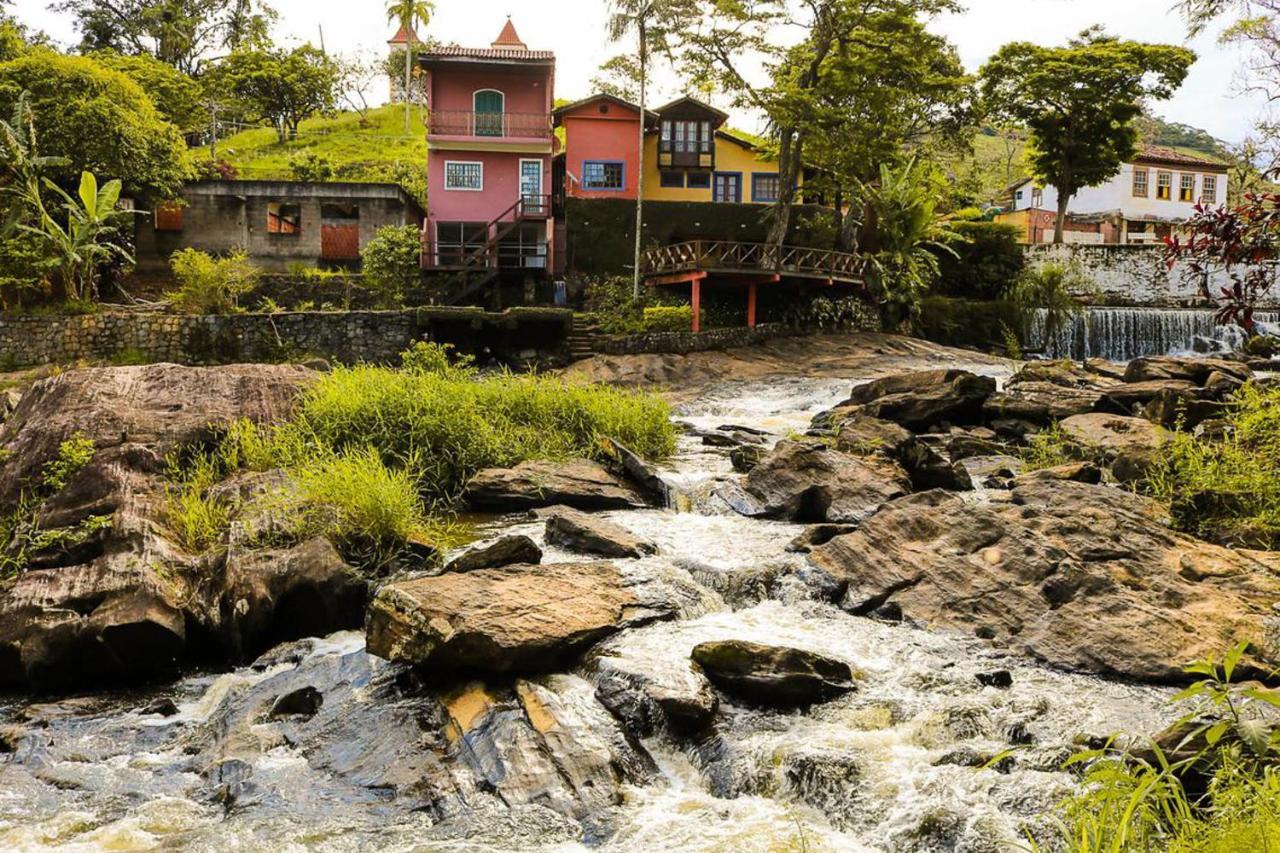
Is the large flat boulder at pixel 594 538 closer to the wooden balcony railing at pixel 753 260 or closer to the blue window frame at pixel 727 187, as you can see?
the wooden balcony railing at pixel 753 260

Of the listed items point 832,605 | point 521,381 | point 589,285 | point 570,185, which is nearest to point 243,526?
point 832,605

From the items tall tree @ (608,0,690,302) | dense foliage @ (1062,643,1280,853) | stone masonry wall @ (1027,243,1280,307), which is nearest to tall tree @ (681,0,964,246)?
tall tree @ (608,0,690,302)

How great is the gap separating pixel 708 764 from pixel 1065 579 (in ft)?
12.0

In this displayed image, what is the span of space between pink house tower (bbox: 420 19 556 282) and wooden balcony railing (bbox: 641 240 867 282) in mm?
6578

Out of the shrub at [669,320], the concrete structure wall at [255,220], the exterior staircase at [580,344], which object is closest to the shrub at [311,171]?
the concrete structure wall at [255,220]

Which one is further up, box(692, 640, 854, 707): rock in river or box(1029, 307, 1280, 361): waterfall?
box(1029, 307, 1280, 361): waterfall

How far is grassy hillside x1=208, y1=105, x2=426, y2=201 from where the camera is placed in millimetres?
46750

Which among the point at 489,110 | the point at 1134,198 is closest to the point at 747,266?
the point at 489,110

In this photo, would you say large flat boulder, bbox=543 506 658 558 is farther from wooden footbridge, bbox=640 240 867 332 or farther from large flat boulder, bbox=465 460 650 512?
wooden footbridge, bbox=640 240 867 332

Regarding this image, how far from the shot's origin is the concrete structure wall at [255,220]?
1409 inches

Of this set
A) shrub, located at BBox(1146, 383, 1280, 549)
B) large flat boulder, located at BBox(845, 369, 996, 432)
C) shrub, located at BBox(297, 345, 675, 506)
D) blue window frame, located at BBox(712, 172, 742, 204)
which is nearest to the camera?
shrub, located at BBox(1146, 383, 1280, 549)

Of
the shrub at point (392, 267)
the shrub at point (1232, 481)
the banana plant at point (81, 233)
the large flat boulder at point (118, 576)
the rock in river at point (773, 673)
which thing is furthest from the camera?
the shrub at point (392, 267)

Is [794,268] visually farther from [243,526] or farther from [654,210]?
[243,526]

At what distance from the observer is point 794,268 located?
28266 mm
